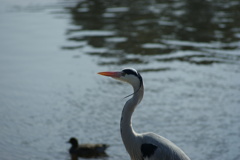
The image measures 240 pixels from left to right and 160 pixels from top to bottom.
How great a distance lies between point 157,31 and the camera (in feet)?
57.2

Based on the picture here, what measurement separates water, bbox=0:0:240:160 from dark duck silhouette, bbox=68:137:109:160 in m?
0.18

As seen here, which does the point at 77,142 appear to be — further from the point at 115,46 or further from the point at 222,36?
the point at 222,36

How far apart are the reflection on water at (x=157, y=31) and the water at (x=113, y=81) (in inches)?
1.4

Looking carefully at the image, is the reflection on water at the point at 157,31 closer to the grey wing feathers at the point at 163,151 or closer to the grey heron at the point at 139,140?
the grey heron at the point at 139,140

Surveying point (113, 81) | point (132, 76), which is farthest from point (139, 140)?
point (113, 81)

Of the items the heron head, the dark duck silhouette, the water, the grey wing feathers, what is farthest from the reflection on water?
the grey wing feathers

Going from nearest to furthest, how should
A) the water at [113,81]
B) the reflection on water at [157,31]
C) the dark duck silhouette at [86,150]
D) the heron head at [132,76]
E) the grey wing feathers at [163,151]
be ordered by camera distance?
the grey wing feathers at [163,151], the heron head at [132,76], the dark duck silhouette at [86,150], the water at [113,81], the reflection on water at [157,31]

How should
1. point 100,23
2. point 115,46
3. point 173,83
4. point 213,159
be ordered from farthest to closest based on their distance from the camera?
point 100,23 < point 115,46 < point 173,83 < point 213,159

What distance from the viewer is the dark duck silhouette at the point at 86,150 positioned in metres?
8.57

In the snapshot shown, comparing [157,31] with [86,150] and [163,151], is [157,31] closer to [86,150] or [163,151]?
[86,150]

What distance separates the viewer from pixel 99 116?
10242 mm

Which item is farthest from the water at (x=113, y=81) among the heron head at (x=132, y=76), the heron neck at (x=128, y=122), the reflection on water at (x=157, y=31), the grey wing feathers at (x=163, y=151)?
the heron head at (x=132, y=76)

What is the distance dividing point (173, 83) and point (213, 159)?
4.09 m

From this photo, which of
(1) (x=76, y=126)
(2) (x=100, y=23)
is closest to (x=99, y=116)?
(1) (x=76, y=126)
